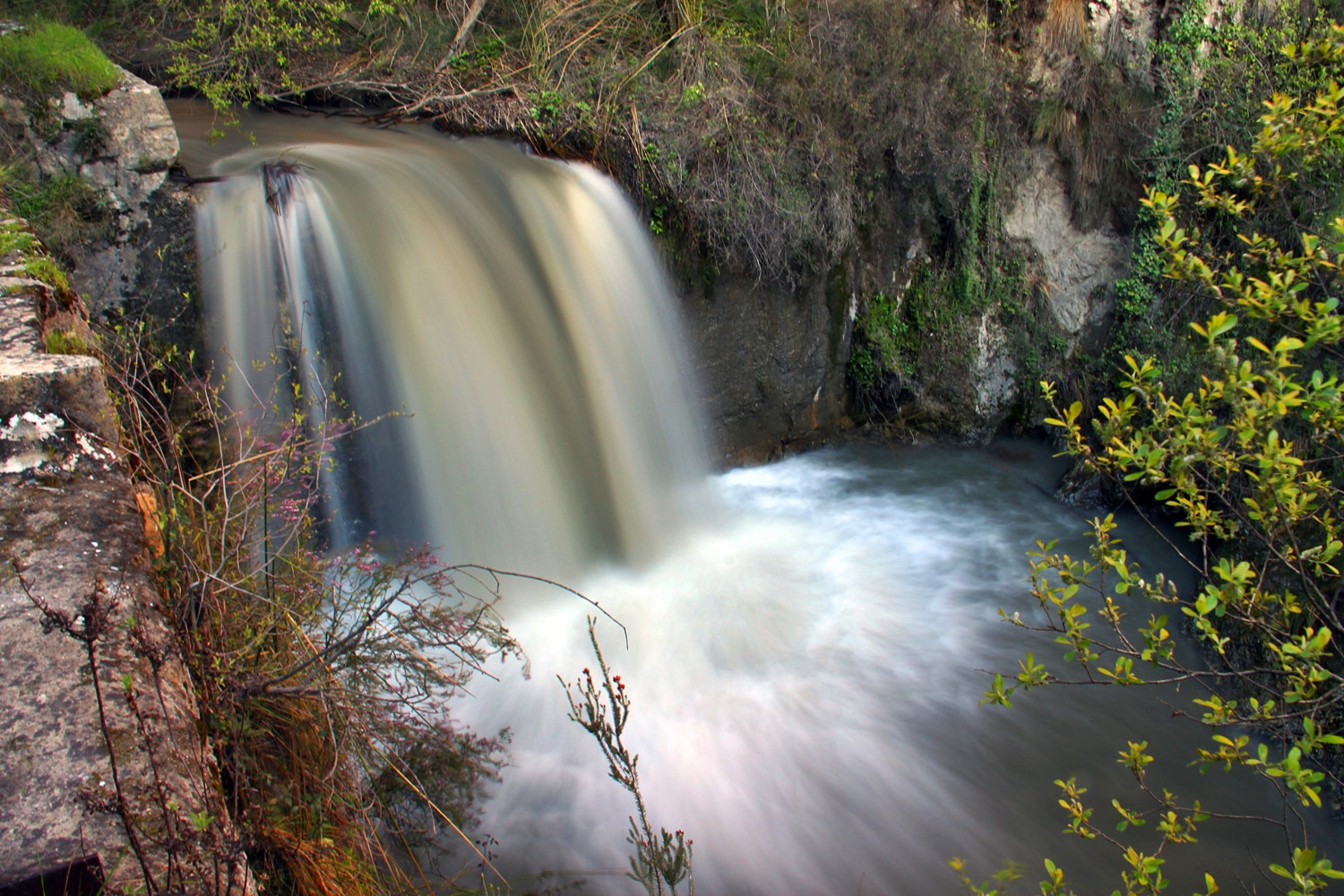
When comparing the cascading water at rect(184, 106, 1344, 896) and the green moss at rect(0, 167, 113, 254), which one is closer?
the cascading water at rect(184, 106, 1344, 896)

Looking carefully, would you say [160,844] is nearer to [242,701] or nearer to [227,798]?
[227,798]

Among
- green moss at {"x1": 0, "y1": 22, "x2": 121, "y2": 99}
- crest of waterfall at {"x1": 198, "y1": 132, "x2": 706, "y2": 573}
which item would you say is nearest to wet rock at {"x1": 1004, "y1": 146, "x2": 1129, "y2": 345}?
crest of waterfall at {"x1": 198, "y1": 132, "x2": 706, "y2": 573}

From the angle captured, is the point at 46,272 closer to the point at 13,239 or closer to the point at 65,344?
the point at 13,239

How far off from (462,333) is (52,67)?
2.16m

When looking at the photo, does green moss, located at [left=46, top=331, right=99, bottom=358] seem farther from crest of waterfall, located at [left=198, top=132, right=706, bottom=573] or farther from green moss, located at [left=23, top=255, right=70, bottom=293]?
crest of waterfall, located at [left=198, top=132, right=706, bottom=573]

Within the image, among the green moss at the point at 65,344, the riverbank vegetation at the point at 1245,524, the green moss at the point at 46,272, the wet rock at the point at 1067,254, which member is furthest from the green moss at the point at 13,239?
the wet rock at the point at 1067,254

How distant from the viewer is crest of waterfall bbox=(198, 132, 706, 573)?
153 inches

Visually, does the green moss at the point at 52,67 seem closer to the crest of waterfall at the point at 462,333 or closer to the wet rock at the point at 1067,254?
the crest of waterfall at the point at 462,333

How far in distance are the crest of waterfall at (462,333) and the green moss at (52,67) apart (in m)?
0.63

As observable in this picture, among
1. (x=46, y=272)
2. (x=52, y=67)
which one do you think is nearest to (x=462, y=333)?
(x=46, y=272)

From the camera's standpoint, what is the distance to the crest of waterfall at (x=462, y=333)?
3.90 m

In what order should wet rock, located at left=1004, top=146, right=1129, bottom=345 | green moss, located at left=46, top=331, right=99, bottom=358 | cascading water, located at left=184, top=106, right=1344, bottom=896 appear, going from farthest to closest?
1. wet rock, located at left=1004, top=146, right=1129, bottom=345
2. cascading water, located at left=184, top=106, right=1344, bottom=896
3. green moss, located at left=46, top=331, right=99, bottom=358

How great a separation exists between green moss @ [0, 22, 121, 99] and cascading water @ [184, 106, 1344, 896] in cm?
63

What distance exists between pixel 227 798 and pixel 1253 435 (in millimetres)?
2492
